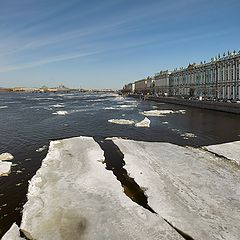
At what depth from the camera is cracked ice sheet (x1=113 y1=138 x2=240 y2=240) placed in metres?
10.1

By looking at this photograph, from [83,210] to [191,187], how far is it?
519cm

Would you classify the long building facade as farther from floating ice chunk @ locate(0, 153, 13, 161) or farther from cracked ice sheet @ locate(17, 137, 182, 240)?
cracked ice sheet @ locate(17, 137, 182, 240)

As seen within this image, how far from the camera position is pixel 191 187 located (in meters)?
13.6

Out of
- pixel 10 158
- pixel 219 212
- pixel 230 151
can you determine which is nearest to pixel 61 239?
pixel 219 212

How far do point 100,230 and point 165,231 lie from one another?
209 cm

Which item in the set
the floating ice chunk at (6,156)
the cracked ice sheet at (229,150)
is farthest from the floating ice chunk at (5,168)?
the cracked ice sheet at (229,150)

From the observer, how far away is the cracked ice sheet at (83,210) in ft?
31.3

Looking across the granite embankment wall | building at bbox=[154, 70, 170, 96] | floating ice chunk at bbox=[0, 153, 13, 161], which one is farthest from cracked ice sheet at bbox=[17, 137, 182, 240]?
building at bbox=[154, 70, 170, 96]

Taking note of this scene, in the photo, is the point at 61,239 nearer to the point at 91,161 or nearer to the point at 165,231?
the point at 165,231

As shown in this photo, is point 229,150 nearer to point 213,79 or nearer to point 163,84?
point 213,79

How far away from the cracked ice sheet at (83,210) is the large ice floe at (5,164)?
2.15 m

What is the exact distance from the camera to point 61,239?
9.17 metres

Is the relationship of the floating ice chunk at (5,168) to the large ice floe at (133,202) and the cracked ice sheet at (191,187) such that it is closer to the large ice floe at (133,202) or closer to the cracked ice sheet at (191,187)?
the large ice floe at (133,202)

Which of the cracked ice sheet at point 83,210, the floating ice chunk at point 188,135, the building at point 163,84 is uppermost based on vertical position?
the building at point 163,84
